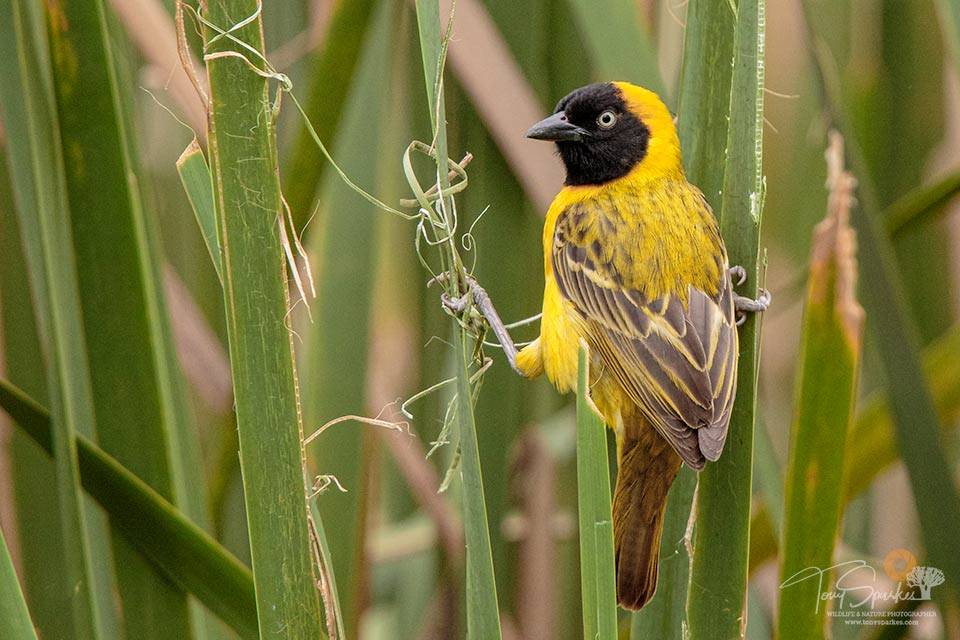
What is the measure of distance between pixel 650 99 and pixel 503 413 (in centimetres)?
71

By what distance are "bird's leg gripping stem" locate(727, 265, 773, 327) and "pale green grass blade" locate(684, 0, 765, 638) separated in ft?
0.48

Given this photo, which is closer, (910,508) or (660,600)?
(660,600)

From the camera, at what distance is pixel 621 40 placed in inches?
67.9

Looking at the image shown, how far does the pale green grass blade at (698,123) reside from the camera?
4.47 feet

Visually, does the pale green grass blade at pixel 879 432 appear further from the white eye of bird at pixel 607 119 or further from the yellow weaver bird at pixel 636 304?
the white eye of bird at pixel 607 119

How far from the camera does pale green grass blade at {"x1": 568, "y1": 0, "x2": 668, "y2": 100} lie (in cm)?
171

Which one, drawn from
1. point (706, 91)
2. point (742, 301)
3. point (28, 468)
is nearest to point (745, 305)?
point (742, 301)

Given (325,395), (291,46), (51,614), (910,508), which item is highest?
(291,46)

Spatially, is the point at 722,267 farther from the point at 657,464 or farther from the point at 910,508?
the point at 910,508

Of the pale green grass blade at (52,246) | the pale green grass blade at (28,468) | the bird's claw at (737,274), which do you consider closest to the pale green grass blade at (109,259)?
the pale green grass blade at (52,246)

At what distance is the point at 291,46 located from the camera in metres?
2.12

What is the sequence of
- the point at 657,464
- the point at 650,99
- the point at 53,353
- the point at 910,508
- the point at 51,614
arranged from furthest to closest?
the point at 910,508 → the point at 650,99 → the point at 51,614 → the point at 657,464 → the point at 53,353

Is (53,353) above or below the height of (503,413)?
above

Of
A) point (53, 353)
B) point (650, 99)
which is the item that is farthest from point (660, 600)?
point (650, 99)
